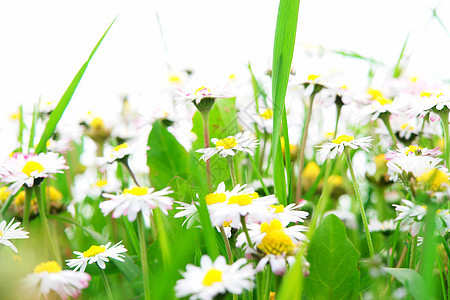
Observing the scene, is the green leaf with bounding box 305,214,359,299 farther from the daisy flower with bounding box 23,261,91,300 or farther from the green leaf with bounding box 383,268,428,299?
the daisy flower with bounding box 23,261,91,300

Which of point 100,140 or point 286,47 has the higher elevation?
point 286,47

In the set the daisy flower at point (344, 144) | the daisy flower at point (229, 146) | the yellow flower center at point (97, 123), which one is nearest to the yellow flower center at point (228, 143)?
the daisy flower at point (229, 146)

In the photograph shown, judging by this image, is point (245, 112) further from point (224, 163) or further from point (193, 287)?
point (193, 287)

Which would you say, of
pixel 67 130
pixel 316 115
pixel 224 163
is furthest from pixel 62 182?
pixel 316 115

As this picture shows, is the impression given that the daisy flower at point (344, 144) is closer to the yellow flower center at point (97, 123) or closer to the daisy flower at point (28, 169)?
the daisy flower at point (28, 169)

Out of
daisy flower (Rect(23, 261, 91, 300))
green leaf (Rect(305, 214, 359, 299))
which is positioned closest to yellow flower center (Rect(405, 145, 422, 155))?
green leaf (Rect(305, 214, 359, 299))
